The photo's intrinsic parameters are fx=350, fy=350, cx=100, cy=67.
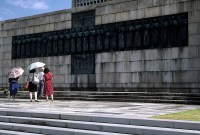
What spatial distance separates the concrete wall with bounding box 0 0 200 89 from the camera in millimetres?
16391

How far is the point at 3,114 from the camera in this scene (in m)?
12.2

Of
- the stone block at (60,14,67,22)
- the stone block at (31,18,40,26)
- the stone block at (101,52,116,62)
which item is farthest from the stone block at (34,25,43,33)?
the stone block at (101,52,116,62)

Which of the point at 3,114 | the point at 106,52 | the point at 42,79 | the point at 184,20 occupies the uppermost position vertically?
the point at 184,20

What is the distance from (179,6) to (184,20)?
0.78m

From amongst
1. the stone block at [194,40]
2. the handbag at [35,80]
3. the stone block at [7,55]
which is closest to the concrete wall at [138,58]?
the stone block at [194,40]

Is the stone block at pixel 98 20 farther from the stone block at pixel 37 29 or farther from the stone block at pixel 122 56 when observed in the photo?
the stone block at pixel 37 29

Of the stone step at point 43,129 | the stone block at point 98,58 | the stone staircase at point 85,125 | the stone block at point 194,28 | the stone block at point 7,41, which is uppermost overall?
the stone block at point 7,41

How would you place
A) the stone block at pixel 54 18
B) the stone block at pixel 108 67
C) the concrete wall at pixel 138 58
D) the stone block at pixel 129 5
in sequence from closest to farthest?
the concrete wall at pixel 138 58
the stone block at pixel 129 5
the stone block at pixel 108 67
the stone block at pixel 54 18

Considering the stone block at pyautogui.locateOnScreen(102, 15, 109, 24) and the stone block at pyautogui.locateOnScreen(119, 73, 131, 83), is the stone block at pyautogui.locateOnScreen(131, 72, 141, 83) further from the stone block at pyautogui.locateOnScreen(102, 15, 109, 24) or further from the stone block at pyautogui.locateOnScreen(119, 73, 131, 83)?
the stone block at pyautogui.locateOnScreen(102, 15, 109, 24)

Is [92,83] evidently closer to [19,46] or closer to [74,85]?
[74,85]

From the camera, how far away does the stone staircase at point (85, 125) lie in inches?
331

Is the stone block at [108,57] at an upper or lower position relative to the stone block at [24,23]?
lower

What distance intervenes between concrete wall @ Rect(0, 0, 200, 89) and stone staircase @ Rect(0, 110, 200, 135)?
772 cm

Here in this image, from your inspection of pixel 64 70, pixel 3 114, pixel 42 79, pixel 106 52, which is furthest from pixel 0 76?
pixel 3 114
